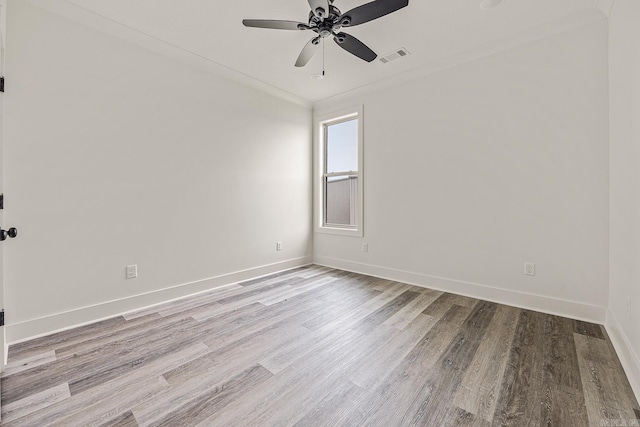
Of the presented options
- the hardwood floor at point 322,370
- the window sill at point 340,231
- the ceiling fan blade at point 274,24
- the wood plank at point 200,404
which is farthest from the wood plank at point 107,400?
the window sill at point 340,231

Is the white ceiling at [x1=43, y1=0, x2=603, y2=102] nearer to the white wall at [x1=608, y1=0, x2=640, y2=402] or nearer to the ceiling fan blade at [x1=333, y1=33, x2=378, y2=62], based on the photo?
the ceiling fan blade at [x1=333, y1=33, x2=378, y2=62]

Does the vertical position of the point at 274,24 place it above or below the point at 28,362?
above

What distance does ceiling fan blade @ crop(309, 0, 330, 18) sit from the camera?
184 centimetres

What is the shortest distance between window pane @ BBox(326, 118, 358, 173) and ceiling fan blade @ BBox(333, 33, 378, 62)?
1766 mm

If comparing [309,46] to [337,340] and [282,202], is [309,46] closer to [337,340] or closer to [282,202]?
[282,202]

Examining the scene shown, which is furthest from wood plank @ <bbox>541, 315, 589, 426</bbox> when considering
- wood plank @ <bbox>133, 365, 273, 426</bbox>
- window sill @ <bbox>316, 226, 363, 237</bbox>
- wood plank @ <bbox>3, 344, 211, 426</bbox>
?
window sill @ <bbox>316, 226, 363, 237</bbox>

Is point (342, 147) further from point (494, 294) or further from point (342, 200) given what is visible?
point (494, 294)

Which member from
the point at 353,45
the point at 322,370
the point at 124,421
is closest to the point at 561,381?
the point at 322,370

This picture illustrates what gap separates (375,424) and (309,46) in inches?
106

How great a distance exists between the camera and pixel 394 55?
297 cm

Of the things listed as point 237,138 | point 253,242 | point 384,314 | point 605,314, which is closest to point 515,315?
point 605,314

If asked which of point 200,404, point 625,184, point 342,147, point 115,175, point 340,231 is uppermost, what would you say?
point 342,147

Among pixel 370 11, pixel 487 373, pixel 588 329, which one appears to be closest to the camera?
pixel 487 373

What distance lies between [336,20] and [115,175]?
235 centimetres
